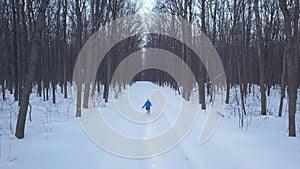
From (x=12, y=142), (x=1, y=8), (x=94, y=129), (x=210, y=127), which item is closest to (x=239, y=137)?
(x=210, y=127)

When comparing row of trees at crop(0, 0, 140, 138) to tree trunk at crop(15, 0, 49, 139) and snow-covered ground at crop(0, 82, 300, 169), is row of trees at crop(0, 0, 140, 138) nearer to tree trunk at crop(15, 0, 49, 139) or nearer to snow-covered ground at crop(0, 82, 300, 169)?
tree trunk at crop(15, 0, 49, 139)

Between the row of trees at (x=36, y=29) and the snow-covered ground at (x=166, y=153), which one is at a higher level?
the row of trees at (x=36, y=29)

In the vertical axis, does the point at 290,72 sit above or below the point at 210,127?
above

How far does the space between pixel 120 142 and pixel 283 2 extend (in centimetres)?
609

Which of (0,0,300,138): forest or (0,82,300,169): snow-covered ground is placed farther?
(0,0,300,138): forest

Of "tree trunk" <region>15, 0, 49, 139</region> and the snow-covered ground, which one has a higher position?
"tree trunk" <region>15, 0, 49, 139</region>

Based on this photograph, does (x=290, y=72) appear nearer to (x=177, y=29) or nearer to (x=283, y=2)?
(x=283, y=2)

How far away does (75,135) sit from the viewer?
9.32 meters

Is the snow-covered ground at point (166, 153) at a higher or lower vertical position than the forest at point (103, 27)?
lower

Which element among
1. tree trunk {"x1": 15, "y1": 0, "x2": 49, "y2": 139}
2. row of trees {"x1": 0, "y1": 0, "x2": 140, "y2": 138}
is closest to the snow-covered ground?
tree trunk {"x1": 15, "y1": 0, "x2": 49, "y2": 139}

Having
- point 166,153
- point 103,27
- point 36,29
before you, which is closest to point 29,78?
point 36,29

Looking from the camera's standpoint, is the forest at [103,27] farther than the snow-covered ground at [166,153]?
Yes

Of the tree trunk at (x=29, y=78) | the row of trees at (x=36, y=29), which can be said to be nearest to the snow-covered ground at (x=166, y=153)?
the tree trunk at (x=29, y=78)

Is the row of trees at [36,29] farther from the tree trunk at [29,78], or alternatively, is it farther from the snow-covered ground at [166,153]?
the snow-covered ground at [166,153]
